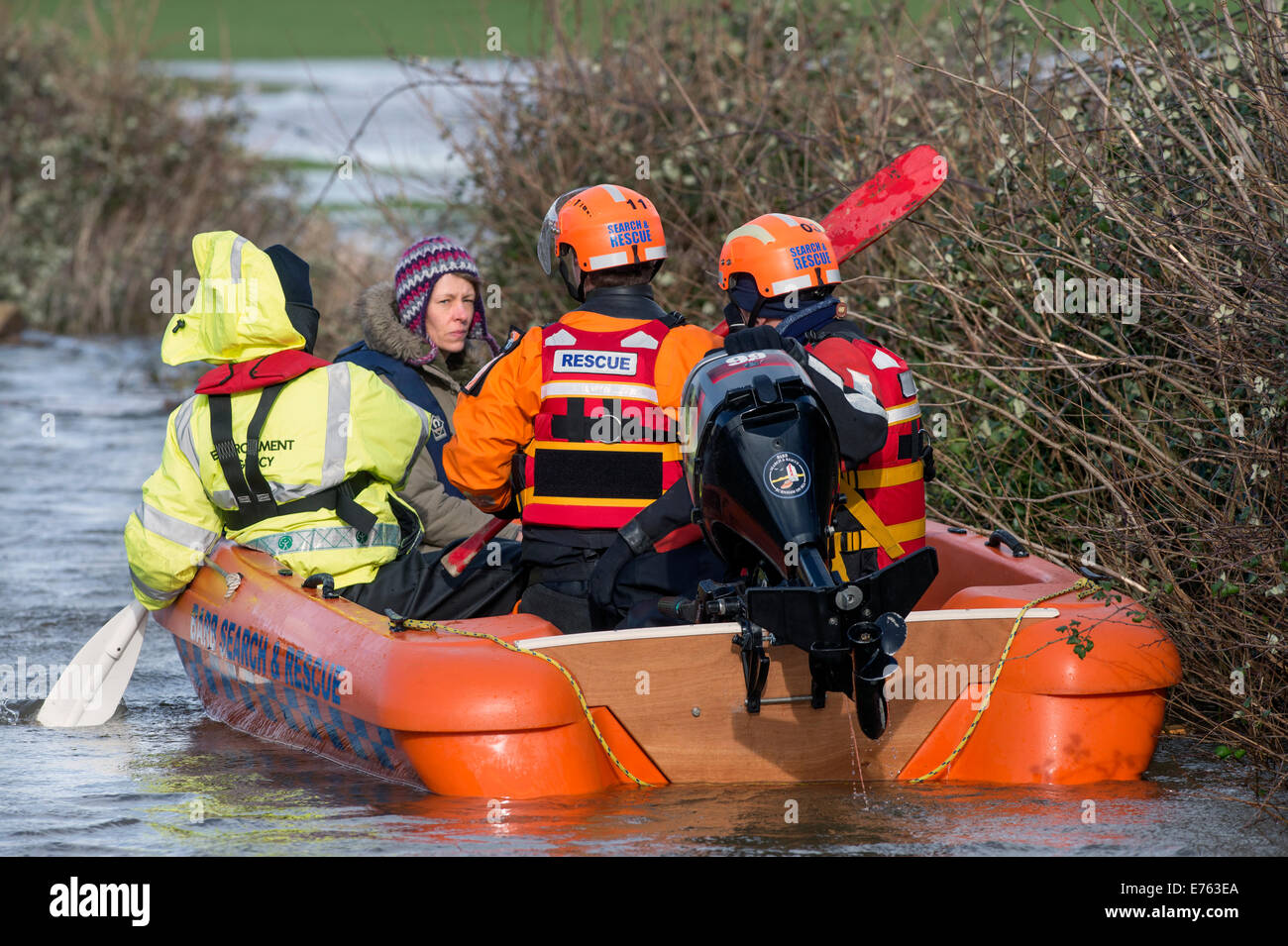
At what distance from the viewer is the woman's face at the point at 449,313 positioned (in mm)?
7125

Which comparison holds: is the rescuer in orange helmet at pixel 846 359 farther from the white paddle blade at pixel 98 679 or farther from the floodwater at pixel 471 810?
the white paddle blade at pixel 98 679

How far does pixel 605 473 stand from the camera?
17.8ft

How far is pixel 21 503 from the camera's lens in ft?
36.4

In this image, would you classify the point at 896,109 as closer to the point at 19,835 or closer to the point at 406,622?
the point at 406,622

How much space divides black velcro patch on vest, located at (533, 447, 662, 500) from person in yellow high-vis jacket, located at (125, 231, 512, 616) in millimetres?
903

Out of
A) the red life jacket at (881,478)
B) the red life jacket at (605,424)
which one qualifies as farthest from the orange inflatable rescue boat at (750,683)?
the red life jacket at (605,424)

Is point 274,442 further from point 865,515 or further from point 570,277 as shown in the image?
point 865,515

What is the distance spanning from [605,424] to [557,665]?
747 mm

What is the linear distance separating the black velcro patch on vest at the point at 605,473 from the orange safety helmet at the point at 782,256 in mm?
645
